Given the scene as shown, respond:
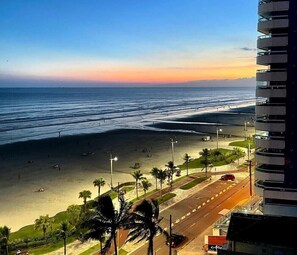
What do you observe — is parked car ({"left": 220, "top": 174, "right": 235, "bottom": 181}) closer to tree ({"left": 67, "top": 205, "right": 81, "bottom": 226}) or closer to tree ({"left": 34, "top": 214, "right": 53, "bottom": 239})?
tree ({"left": 67, "top": 205, "right": 81, "bottom": 226})

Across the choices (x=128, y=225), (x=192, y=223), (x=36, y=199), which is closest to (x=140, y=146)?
(x=36, y=199)

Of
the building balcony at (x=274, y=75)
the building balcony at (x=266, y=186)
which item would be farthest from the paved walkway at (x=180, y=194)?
the building balcony at (x=274, y=75)

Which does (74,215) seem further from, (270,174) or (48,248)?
(270,174)

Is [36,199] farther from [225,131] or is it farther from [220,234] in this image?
[225,131]

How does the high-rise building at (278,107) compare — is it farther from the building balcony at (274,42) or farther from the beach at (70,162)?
the beach at (70,162)

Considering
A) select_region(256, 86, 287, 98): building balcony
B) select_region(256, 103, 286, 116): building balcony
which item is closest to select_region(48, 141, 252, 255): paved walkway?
select_region(256, 103, 286, 116): building balcony

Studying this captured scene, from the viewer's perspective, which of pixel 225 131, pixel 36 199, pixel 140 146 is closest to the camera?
pixel 36 199

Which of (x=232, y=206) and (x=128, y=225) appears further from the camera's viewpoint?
(x=232, y=206)
